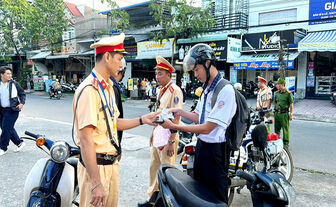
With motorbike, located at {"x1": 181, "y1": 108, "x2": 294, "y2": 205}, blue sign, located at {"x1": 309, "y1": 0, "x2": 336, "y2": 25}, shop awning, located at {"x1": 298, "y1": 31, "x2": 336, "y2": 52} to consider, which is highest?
blue sign, located at {"x1": 309, "y1": 0, "x2": 336, "y2": 25}

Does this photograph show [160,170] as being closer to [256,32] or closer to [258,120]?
[258,120]

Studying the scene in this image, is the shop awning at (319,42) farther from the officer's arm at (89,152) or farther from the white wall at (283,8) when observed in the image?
the officer's arm at (89,152)

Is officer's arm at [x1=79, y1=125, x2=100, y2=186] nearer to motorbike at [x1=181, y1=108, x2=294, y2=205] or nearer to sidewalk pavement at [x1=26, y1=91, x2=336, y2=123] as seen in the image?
motorbike at [x1=181, y1=108, x2=294, y2=205]

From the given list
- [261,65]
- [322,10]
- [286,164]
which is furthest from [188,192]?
[322,10]

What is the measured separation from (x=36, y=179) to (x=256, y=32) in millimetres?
15631

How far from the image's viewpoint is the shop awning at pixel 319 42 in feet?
40.6

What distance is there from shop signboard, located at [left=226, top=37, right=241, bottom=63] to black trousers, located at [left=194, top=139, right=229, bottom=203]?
561 inches

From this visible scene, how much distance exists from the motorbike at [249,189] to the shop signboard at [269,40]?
13802 millimetres

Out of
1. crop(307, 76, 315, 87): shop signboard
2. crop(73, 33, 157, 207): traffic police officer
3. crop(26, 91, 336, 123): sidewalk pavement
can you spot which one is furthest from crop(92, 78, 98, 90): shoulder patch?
crop(307, 76, 315, 87): shop signboard

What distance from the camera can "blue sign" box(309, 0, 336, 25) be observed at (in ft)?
44.3

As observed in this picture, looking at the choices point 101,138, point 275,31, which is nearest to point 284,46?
Answer: point 275,31

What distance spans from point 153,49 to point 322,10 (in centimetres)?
1069

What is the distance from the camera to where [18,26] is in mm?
27172

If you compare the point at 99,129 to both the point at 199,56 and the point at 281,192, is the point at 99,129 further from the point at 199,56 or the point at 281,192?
the point at 281,192
